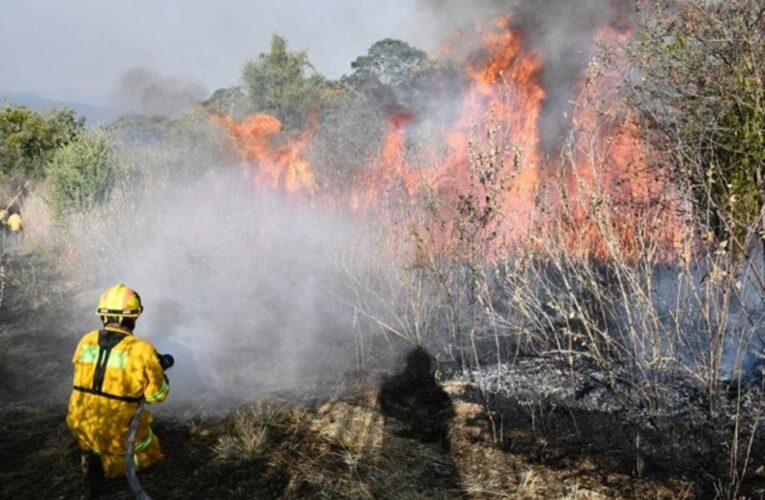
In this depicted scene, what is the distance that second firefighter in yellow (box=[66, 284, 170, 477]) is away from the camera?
155 inches

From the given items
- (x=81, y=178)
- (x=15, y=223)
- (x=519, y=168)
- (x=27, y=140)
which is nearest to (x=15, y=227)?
(x=15, y=223)

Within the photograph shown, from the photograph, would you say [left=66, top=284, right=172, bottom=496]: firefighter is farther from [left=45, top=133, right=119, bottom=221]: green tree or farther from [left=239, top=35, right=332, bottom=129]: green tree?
[left=239, top=35, right=332, bottom=129]: green tree

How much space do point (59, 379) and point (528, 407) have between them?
17.4ft

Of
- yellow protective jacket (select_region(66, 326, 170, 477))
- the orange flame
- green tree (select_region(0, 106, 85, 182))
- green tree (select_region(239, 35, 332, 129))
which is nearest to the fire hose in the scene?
yellow protective jacket (select_region(66, 326, 170, 477))

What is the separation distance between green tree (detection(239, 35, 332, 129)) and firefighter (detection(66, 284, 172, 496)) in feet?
71.6

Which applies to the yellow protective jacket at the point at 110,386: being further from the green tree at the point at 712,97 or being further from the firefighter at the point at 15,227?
the firefighter at the point at 15,227

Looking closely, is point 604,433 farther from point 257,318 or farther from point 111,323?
point 257,318

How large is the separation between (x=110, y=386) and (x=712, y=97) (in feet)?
16.5

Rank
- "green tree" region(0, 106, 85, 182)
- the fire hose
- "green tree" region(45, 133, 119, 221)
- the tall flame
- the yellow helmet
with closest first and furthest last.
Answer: the fire hose → the yellow helmet → the tall flame → "green tree" region(45, 133, 119, 221) → "green tree" region(0, 106, 85, 182)

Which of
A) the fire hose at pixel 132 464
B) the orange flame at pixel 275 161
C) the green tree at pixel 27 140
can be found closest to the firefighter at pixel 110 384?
the fire hose at pixel 132 464

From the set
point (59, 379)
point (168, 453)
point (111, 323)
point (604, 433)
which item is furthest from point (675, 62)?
point (59, 379)

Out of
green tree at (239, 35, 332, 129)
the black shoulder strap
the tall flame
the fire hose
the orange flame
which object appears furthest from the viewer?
green tree at (239, 35, 332, 129)

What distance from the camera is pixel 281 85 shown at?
27984mm

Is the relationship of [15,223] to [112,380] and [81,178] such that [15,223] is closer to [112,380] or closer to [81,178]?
[81,178]
